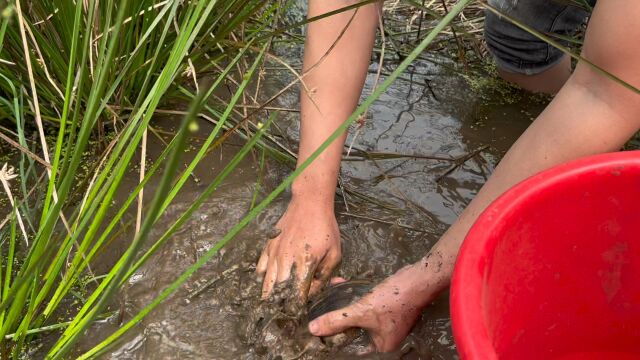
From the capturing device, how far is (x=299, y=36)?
2062 millimetres

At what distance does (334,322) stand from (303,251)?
18cm

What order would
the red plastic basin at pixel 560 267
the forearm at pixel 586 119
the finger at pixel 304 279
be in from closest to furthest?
the red plastic basin at pixel 560 267, the forearm at pixel 586 119, the finger at pixel 304 279

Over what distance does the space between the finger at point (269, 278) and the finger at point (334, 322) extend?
4.9 inches

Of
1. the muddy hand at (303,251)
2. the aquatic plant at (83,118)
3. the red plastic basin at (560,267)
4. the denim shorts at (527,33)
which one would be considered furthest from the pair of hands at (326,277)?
the denim shorts at (527,33)

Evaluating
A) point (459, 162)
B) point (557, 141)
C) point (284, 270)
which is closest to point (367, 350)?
point (284, 270)

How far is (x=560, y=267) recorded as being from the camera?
1.05 metres

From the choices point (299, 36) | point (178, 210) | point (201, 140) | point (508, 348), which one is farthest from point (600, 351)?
point (299, 36)

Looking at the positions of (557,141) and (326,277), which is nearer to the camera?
(557,141)

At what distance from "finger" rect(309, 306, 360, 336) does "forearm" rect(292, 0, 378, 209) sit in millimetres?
260

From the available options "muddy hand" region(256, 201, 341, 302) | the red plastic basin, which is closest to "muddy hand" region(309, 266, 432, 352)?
"muddy hand" region(256, 201, 341, 302)

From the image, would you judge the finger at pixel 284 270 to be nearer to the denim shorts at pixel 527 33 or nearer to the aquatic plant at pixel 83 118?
the aquatic plant at pixel 83 118

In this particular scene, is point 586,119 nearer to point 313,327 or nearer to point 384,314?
point 384,314

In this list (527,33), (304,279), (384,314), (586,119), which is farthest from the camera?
(527,33)

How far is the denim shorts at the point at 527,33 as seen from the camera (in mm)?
1890
